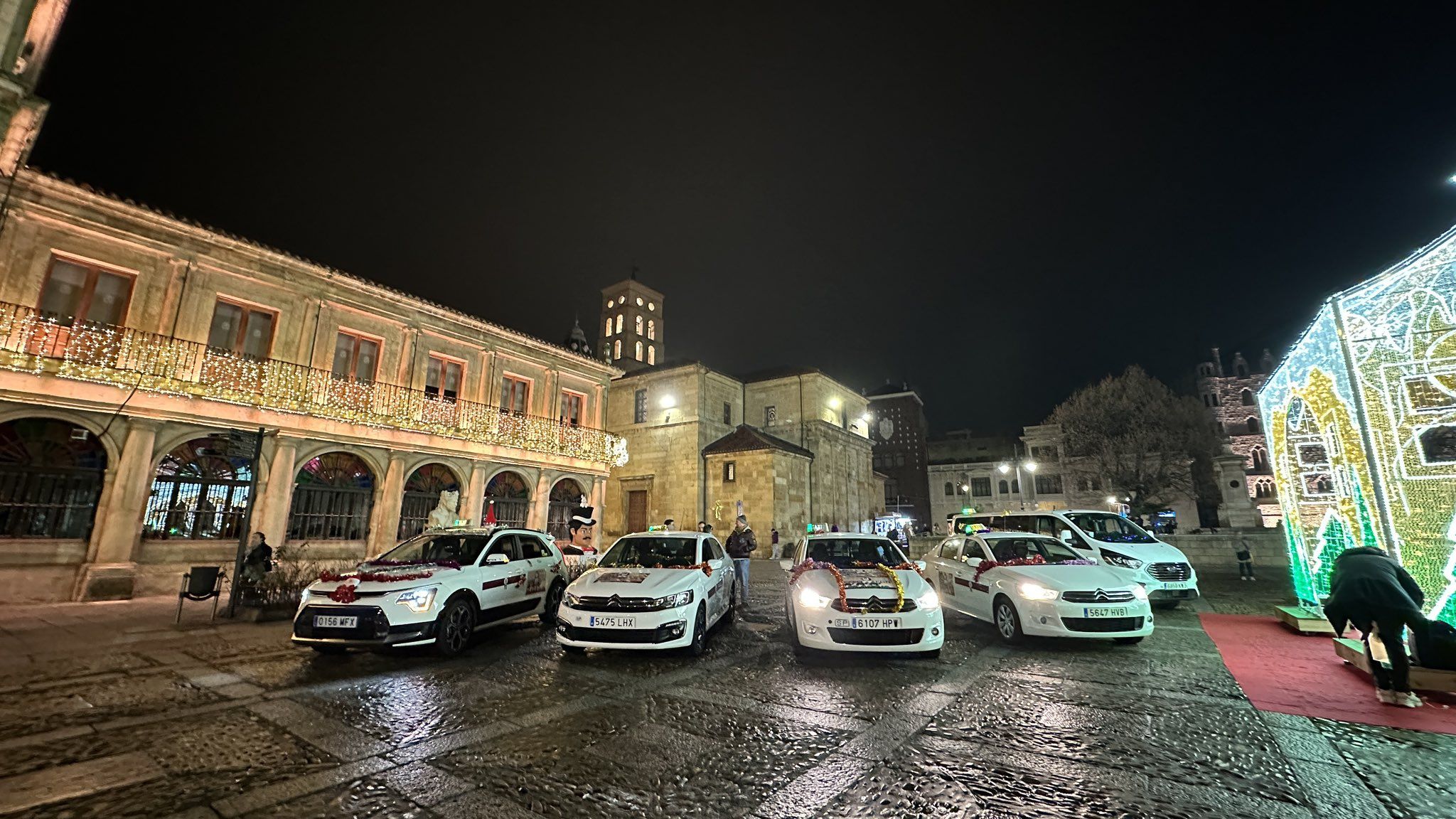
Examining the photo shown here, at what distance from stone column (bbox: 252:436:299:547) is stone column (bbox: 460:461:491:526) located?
4493 mm

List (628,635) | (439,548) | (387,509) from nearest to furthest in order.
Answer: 1. (628,635)
2. (439,548)
3. (387,509)

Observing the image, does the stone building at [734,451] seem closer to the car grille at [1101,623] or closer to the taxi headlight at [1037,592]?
the taxi headlight at [1037,592]

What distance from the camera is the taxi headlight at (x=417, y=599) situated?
279 inches

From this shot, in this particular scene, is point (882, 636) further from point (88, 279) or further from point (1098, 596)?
point (88, 279)

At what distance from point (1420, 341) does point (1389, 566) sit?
8.51 ft

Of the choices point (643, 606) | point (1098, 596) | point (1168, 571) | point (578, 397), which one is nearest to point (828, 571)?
point (643, 606)

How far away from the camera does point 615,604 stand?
7152 mm

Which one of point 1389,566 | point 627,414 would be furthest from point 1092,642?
point 627,414

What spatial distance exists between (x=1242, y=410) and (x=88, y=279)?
7482cm

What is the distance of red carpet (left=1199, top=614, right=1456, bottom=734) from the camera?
496 cm

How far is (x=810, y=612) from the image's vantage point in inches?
282

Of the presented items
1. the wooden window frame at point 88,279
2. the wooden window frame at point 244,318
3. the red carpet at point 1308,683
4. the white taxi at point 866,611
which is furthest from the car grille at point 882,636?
the wooden window frame at point 88,279

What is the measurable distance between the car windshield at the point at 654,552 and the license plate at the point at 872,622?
2642mm

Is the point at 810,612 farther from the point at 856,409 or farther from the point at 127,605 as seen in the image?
the point at 856,409
